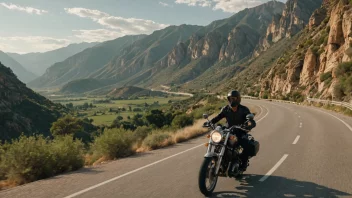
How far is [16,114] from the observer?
66.1 m

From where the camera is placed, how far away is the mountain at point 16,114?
60525 mm

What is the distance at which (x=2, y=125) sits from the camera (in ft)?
196

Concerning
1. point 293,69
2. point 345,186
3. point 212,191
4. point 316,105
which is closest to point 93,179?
point 212,191

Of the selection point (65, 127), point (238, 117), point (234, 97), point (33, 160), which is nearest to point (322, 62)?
point (238, 117)

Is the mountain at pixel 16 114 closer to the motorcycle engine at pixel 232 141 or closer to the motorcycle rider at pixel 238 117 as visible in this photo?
the motorcycle rider at pixel 238 117

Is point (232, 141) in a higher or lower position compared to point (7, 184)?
higher

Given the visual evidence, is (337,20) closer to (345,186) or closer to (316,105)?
(316,105)

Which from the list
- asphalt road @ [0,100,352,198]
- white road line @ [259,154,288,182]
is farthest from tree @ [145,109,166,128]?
white road line @ [259,154,288,182]

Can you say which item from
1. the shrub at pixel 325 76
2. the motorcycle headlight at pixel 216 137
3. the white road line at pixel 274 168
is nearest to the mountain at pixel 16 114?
the shrub at pixel 325 76

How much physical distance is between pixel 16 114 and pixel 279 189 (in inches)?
2752

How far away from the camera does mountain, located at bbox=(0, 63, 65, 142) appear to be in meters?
60.5

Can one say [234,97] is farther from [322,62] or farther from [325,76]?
[322,62]

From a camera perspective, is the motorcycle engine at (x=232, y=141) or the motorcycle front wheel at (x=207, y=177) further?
the motorcycle engine at (x=232, y=141)

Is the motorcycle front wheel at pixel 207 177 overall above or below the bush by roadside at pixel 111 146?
above
